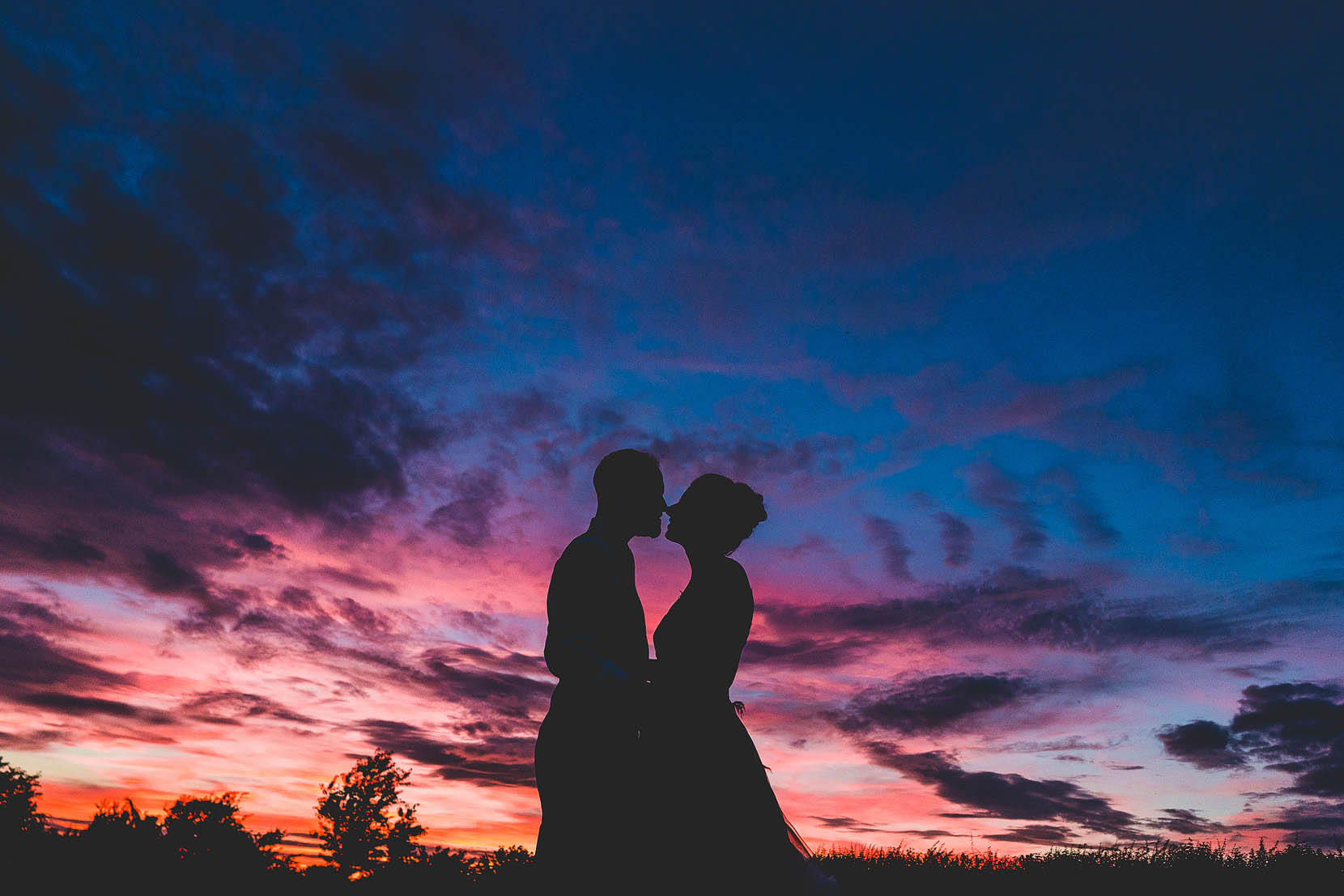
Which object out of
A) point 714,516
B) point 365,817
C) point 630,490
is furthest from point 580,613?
point 365,817

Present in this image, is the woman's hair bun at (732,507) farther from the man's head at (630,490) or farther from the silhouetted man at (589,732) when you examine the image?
the silhouetted man at (589,732)

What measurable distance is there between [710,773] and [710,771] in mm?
17

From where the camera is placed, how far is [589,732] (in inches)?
191

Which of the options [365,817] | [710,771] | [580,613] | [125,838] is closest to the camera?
[580,613]

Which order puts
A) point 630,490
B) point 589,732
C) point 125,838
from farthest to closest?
point 125,838 < point 630,490 < point 589,732

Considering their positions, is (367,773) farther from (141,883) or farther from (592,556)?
(592,556)

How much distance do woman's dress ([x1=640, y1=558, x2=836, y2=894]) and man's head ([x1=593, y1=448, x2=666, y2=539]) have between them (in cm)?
63

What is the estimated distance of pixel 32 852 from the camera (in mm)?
8695

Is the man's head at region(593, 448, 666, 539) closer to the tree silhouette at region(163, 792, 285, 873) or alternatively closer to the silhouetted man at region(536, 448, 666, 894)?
the silhouetted man at region(536, 448, 666, 894)

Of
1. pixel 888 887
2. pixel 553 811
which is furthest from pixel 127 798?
pixel 888 887

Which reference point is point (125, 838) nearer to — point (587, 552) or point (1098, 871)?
point (587, 552)

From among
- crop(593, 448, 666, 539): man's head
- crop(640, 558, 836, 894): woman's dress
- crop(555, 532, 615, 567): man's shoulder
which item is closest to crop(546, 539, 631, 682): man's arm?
crop(555, 532, 615, 567): man's shoulder

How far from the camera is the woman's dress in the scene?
5148 millimetres

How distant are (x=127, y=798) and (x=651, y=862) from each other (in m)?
8.49
